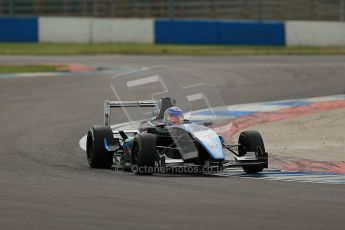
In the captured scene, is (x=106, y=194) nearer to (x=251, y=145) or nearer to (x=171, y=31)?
(x=251, y=145)

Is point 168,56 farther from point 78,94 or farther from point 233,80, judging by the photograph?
point 78,94

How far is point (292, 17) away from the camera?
129 feet

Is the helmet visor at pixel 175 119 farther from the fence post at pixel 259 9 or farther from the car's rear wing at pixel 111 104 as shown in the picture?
the fence post at pixel 259 9

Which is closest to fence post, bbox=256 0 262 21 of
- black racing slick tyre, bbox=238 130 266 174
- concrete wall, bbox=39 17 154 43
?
concrete wall, bbox=39 17 154 43

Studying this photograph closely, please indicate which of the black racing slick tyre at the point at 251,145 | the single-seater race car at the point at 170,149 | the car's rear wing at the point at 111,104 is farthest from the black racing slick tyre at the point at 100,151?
the black racing slick tyre at the point at 251,145

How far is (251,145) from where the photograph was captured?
1177 cm

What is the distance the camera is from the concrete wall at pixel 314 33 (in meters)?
38.0

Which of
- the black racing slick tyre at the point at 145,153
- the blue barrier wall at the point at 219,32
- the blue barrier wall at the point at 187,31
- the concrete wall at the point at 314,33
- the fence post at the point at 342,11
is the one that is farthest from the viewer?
the blue barrier wall at the point at 187,31

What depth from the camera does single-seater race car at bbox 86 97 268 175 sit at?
11.2m

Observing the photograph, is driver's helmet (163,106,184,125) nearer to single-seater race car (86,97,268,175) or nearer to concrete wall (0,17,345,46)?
single-seater race car (86,97,268,175)

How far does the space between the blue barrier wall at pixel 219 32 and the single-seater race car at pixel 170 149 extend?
26441 mm

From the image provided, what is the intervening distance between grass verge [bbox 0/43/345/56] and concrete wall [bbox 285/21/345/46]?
44cm

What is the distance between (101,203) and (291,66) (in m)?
21.5

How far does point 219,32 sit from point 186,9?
173 cm
